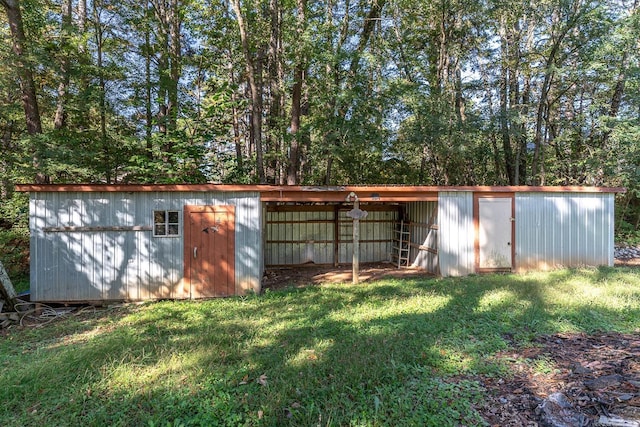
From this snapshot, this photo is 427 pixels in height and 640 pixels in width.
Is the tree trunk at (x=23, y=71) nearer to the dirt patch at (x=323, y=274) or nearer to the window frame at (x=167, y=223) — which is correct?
the window frame at (x=167, y=223)

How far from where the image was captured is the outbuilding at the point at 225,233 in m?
6.38

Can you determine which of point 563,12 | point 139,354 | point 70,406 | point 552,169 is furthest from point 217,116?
point 552,169

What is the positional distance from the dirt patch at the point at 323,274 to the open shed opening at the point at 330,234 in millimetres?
437

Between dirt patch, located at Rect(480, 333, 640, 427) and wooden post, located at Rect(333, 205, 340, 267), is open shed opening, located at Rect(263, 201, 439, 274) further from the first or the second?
dirt patch, located at Rect(480, 333, 640, 427)

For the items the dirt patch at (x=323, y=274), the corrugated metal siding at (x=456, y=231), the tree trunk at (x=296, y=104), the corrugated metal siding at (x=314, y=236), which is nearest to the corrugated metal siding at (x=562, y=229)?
the corrugated metal siding at (x=456, y=231)

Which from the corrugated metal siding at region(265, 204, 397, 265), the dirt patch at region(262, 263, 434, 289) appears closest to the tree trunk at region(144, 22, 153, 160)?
the corrugated metal siding at region(265, 204, 397, 265)

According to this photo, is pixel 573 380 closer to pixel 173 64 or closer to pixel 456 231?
pixel 456 231

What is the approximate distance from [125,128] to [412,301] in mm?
10692

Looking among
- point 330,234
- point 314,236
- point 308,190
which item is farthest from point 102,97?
point 330,234

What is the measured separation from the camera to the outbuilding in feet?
20.9

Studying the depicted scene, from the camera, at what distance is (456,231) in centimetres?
831

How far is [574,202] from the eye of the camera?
8.45 m

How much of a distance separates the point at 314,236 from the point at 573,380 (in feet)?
27.8

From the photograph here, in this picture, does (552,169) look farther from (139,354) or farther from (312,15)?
(139,354)
